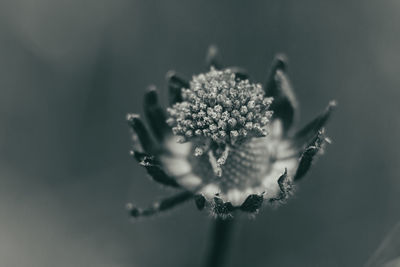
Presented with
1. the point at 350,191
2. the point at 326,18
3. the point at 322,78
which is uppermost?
the point at 326,18

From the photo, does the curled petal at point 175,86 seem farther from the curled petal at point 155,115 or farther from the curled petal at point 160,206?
the curled petal at point 160,206

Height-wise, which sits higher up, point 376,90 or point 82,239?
point 376,90

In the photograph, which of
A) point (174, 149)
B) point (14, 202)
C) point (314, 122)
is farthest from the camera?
point (14, 202)

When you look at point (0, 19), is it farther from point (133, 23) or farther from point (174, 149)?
point (174, 149)

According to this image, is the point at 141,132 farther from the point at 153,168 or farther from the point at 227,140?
the point at 227,140

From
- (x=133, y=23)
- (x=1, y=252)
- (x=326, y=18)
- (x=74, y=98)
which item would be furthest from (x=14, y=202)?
(x=326, y=18)

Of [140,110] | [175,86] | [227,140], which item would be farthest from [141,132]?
[140,110]
